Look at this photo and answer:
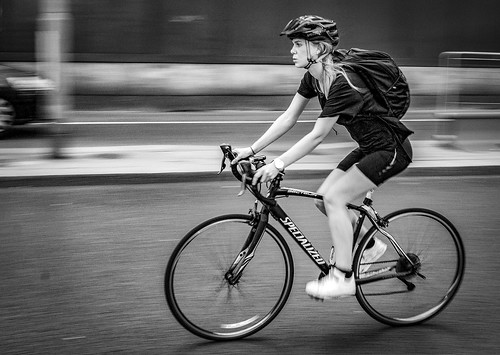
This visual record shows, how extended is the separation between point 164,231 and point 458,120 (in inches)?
213

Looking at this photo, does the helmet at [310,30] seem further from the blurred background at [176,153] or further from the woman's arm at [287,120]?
the blurred background at [176,153]

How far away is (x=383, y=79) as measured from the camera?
4305 millimetres

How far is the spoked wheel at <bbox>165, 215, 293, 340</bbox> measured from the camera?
4285 mm

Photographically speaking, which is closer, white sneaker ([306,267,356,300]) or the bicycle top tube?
the bicycle top tube

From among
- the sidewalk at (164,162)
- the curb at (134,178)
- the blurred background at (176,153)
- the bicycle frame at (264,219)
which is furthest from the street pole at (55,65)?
the bicycle frame at (264,219)

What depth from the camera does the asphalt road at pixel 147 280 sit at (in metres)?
4.43

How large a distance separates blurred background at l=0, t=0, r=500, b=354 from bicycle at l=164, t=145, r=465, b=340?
14 cm

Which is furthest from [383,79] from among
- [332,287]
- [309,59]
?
[332,287]

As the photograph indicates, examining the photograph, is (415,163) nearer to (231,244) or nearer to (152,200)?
(152,200)

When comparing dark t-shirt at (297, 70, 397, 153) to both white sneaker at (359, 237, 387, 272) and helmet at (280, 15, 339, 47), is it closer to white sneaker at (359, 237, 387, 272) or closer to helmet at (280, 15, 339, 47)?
helmet at (280, 15, 339, 47)

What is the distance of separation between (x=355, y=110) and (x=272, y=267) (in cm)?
96

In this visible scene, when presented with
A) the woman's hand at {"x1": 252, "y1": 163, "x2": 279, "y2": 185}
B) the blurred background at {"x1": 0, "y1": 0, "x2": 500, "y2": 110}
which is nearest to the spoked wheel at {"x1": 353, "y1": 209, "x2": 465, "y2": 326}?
the woman's hand at {"x1": 252, "y1": 163, "x2": 279, "y2": 185}

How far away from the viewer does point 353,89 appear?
4.24 meters

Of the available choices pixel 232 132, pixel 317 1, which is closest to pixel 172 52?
pixel 317 1
